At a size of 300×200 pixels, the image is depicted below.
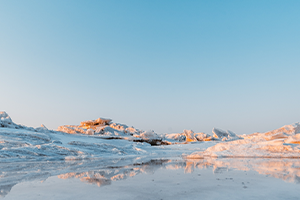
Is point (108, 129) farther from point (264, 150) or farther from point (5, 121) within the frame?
point (264, 150)

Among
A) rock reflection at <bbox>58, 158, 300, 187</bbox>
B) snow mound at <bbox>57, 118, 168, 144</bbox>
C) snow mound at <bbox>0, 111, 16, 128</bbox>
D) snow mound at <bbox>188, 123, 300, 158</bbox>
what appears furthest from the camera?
snow mound at <bbox>57, 118, 168, 144</bbox>

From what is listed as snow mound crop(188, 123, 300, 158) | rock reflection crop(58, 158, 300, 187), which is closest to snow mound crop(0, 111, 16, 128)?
rock reflection crop(58, 158, 300, 187)

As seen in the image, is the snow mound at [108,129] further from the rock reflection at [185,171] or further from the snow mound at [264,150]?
the rock reflection at [185,171]

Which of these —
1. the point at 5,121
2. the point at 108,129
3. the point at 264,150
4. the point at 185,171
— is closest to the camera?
the point at 185,171

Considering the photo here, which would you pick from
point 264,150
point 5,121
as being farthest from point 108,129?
point 264,150

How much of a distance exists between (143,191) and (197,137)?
3337 centimetres

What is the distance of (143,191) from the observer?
8.99 feet

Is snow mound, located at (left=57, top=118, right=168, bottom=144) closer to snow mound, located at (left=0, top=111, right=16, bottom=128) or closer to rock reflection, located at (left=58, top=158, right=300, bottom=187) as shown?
snow mound, located at (left=0, top=111, right=16, bottom=128)

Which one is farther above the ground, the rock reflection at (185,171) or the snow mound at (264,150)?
the snow mound at (264,150)

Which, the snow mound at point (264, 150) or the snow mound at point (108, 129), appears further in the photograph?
the snow mound at point (108, 129)

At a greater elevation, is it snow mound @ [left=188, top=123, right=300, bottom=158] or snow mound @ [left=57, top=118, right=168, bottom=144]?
snow mound @ [left=57, top=118, right=168, bottom=144]

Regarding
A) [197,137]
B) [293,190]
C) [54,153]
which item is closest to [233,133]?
[197,137]

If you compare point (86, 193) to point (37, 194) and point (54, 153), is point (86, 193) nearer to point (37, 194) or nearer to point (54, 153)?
point (37, 194)

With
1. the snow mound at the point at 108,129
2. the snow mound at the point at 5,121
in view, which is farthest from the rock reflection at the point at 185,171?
the snow mound at the point at 108,129
